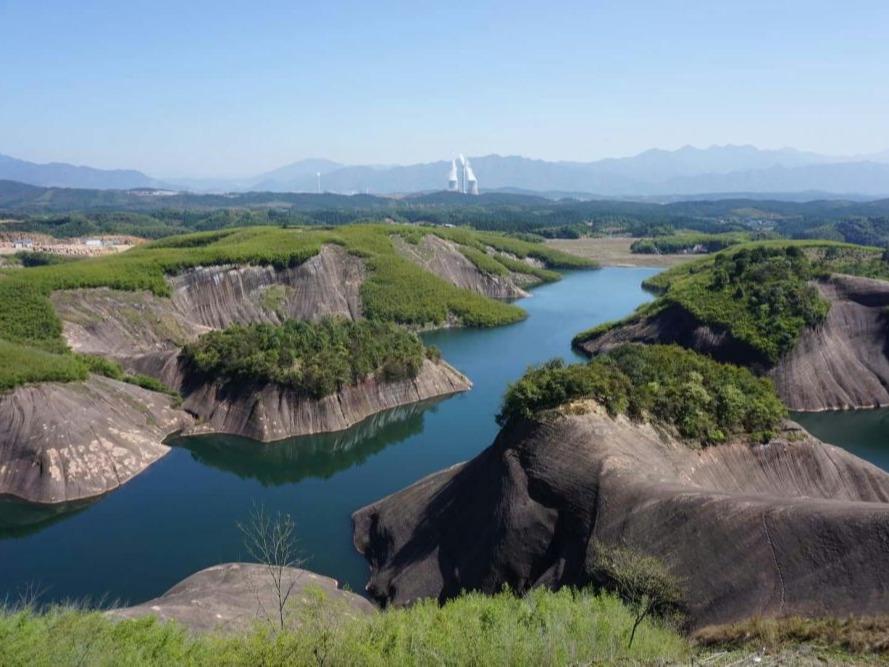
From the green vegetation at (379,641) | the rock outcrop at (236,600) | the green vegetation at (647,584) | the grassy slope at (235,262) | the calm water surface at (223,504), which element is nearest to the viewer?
the green vegetation at (379,641)

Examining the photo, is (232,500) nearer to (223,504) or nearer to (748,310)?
(223,504)

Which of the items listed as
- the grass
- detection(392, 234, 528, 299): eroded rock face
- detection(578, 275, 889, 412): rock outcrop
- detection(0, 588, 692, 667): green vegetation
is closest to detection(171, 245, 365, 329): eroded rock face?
detection(392, 234, 528, 299): eroded rock face

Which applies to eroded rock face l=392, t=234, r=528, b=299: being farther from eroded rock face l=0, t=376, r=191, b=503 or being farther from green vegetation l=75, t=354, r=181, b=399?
eroded rock face l=0, t=376, r=191, b=503

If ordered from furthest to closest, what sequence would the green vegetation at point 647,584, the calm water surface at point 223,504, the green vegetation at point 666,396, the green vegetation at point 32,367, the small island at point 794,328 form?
the small island at point 794,328
the green vegetation at point 32,367
the calm water surface at point 223,504
the green vegetation at point 666,396
the green vegetation at point 647,584

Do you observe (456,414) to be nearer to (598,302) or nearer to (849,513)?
(849,513)

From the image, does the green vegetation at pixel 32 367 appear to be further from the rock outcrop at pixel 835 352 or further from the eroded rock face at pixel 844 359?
the eroded rock face at pixel 844 359

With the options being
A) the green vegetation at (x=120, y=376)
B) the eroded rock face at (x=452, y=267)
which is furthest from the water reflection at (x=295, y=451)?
the eroded rock face at (x=452, y=267)
